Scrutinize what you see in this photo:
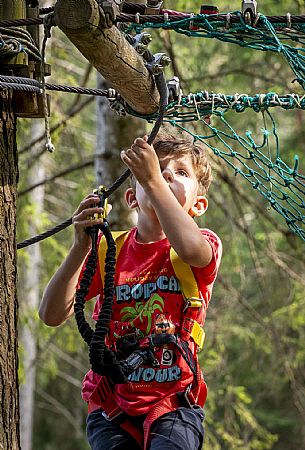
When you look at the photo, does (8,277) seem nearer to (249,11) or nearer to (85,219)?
(85,219)

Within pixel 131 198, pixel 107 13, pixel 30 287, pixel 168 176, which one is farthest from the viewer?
pixel 30 287

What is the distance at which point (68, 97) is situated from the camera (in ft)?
39.2

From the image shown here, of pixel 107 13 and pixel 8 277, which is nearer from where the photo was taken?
pixel 107 13

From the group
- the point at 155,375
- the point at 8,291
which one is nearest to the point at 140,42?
the point at 8,291

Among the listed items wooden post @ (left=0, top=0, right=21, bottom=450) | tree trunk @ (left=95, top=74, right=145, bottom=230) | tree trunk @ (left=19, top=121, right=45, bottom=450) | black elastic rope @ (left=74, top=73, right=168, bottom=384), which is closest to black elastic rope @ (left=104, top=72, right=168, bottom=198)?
black elastic rope @ (left=74, top=73, right=168, bottom=384)

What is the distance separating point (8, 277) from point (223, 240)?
251 inches

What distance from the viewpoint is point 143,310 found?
271 cm

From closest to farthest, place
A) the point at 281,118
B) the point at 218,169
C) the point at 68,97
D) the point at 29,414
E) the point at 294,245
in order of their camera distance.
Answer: the point at 218,169, the point at 294,245, the point at 29,414, the point at 68,97, the point at 281,118

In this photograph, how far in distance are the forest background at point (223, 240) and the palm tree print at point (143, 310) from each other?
209 centimetres

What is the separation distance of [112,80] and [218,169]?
3.36 m

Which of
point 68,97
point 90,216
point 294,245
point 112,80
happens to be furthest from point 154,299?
point 68,97

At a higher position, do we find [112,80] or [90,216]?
[112,80]

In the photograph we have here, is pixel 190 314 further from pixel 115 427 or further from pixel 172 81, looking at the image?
pixel 172 81

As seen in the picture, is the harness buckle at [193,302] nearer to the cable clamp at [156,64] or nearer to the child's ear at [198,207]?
the child's ear at [198,207]
